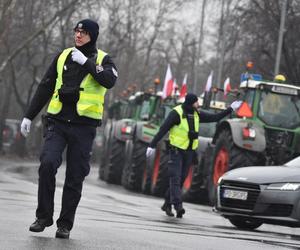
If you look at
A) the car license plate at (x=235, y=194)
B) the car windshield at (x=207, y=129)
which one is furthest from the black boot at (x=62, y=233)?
the car windshield at (x=207, y=129)

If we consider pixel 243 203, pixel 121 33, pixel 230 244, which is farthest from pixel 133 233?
pixel 121 33

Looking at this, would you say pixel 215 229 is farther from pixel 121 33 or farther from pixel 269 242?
pixel 121 33

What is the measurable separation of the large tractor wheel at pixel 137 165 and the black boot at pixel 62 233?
54.3ft

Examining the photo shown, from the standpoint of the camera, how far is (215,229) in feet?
41.0

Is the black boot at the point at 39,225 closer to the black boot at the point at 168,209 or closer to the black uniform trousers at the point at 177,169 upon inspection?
the black uniform trousers at the point at 177,169

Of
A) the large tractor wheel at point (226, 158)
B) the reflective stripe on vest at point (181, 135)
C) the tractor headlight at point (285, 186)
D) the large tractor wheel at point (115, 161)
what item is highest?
the reflective stripe on vest at point (181, 135)

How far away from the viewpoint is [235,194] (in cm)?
1368

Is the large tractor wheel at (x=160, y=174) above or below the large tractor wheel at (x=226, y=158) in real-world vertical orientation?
below

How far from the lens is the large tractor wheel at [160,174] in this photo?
75.5 feet

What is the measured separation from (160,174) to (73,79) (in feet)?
46.0

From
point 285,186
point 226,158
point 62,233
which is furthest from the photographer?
point 226,158

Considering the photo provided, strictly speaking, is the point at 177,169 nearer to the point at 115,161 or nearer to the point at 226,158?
the point at 226,158

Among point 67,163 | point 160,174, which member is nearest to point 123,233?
point 67,163

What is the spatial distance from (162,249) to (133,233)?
4.61ft
